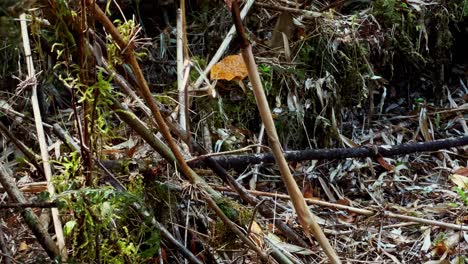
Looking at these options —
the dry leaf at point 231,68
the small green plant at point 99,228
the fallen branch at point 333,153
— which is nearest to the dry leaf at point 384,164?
the fallen branch at point 333,153

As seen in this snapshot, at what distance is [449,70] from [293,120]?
2.97 ft

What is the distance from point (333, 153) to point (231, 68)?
421mm

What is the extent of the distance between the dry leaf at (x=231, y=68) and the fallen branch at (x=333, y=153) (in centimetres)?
33

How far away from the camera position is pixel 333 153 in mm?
1694

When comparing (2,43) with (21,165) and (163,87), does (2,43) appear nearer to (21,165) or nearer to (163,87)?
(21,165)

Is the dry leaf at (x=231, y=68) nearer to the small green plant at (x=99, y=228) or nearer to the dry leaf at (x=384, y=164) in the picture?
the dry leaf at (x=384, y=164)

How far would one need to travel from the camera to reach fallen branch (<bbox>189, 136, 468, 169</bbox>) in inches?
60.4

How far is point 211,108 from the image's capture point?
1818 mm

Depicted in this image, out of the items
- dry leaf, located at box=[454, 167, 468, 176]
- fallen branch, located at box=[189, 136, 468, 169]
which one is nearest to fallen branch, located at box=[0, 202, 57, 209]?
fallen branch, located at box=[189, 136, 468, 169]

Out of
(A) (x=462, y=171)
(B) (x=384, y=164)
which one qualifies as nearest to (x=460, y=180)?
(A) (x=462, y=171)

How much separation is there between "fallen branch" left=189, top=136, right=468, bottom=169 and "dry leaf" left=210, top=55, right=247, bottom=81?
331mm

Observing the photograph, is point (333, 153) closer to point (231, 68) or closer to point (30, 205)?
point (231, 68)

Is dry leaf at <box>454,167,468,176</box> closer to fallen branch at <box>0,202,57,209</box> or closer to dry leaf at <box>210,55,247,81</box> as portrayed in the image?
dry leaf at <box>210,55,247,81</box>

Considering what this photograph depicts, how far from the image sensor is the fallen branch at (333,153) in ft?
5.04
